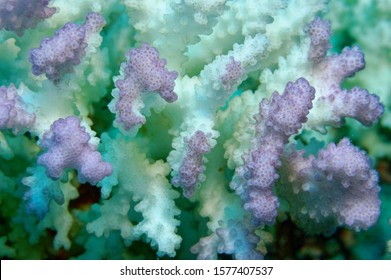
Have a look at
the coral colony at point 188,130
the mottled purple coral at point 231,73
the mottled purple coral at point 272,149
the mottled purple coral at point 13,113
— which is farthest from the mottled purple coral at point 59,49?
the mottled purple coral at point 272,149

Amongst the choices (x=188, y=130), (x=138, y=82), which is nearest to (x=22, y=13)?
(x=138, y=82)

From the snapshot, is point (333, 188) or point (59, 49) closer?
point (59, 49)

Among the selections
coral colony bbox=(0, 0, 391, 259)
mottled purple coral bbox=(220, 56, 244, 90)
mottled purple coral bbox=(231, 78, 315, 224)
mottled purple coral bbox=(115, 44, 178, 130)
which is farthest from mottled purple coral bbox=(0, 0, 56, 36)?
mottled purple coral bbox=(231, 78, 315, 224)

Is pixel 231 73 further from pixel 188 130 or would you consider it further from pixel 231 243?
pixel 231 243

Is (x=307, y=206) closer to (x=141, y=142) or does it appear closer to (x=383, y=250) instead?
(x=383, y=250)

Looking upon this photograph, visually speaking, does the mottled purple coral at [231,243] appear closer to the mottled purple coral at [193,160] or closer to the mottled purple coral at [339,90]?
the mottled purple coral at [193,160]

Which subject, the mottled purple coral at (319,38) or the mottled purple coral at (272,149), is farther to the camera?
the mottled purple coral at (319,38)
